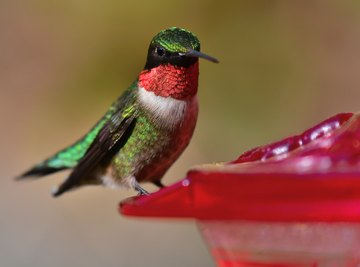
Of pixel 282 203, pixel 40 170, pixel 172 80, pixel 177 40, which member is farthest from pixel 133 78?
pixel 282 203

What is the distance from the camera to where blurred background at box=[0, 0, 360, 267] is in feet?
15.6

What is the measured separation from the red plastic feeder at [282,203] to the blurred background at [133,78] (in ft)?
10.2

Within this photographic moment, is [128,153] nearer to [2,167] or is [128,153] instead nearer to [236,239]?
[236,239]

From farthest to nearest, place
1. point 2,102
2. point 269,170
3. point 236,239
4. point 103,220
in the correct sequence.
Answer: point 2,102 → point 103,220 → point 236,239 → point 269,170

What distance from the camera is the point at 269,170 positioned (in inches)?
49.9

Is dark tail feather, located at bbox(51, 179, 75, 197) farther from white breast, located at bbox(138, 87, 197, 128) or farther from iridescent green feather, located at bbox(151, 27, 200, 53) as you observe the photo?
iridescent green feather, located at bbox(151, 27, 200, 53)

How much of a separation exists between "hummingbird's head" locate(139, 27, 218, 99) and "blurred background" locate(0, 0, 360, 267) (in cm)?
200

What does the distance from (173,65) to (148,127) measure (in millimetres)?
369

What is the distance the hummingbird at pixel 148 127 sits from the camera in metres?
2.56

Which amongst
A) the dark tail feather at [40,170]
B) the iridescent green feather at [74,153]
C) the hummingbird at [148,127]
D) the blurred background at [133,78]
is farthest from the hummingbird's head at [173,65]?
the blurred background at [133,78]

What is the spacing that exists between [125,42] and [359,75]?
152 centimetres

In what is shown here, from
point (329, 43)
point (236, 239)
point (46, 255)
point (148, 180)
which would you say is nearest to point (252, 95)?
point (329, 43)


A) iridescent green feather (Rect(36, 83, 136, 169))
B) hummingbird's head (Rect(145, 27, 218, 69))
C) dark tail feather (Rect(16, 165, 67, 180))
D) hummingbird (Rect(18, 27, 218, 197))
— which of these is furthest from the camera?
dark tail feather (Rect(16, 165, 67, 180))

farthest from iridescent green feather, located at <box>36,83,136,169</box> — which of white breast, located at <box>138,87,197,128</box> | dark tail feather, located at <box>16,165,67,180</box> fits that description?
white breast, located at <box>138,87,197,128</box>
